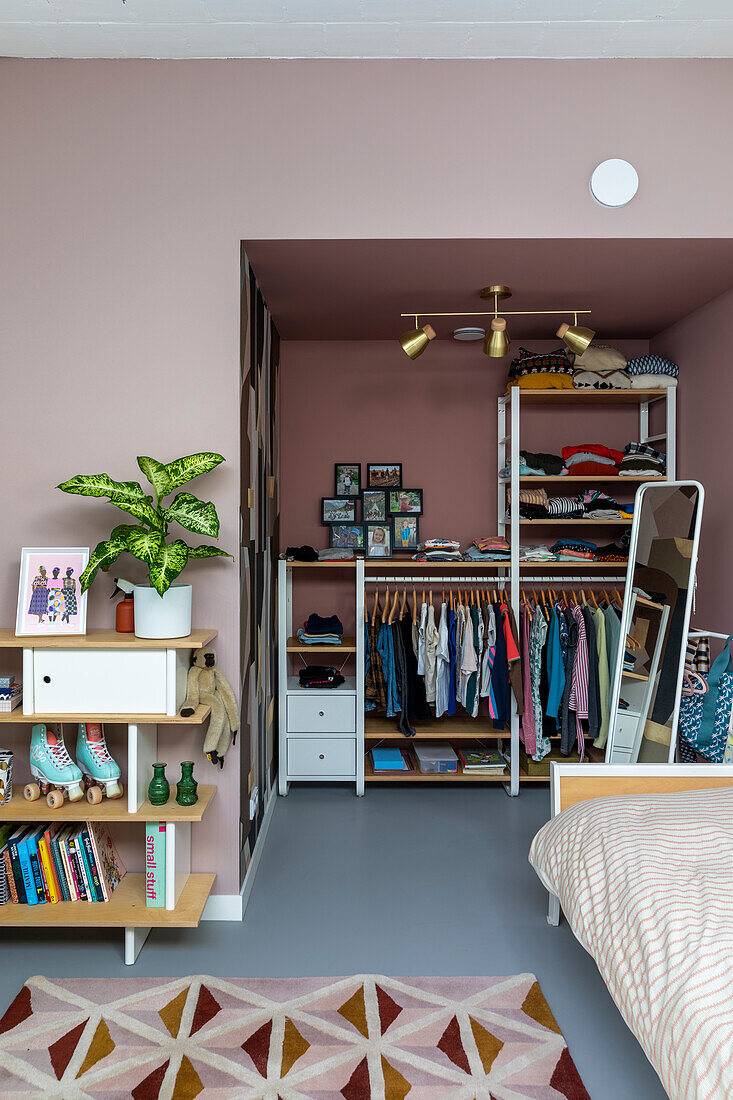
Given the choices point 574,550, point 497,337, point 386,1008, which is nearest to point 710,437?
point 574,550

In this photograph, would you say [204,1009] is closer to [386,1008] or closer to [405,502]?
[386,1008]

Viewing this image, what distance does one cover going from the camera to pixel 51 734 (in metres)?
2.54

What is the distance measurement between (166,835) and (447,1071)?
3.58 feet

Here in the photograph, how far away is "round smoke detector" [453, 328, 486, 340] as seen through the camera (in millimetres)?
3795

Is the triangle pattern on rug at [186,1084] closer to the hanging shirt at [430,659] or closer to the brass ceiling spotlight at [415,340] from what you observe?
the hanging shirt at [430,659]

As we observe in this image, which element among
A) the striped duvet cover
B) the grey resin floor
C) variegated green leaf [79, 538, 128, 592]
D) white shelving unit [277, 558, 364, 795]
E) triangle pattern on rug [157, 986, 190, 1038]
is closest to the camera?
the striped duvet cover

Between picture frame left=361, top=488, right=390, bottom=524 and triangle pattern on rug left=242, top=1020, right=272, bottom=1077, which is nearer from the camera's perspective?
triangle pattern on rug left=242, top=1020, right=272, bottom=1077

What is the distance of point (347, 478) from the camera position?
4391 mm

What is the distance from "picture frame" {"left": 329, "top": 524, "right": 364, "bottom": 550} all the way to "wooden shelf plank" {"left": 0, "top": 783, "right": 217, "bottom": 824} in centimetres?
209

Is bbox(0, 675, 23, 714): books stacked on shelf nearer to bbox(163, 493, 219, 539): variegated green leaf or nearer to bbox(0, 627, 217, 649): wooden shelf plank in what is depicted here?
bbox(0, 627, 217, 649): wooden shelf plank

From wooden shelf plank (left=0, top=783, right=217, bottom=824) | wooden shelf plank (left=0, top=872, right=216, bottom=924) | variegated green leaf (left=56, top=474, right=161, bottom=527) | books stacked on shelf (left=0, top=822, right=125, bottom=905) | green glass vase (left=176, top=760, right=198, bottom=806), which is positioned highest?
variegated green leaf (left=56, top=474, right=161, bottom=527)

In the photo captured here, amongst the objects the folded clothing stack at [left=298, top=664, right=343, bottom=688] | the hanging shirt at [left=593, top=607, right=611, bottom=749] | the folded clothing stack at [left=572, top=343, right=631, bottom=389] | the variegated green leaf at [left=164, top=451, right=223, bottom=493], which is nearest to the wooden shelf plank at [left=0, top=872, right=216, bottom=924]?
the variegated green leaf at [left=164, top=451, right=223, bottom=493]

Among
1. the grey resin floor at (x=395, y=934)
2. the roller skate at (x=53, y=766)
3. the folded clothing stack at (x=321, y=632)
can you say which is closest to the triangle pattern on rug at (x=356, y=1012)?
the grey resin floor at (x=395, y=934)

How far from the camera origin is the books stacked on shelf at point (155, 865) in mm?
2406
